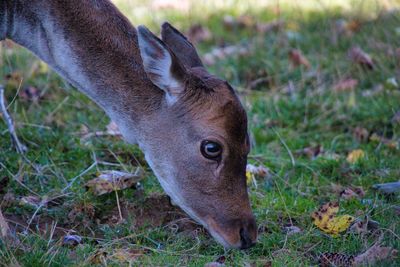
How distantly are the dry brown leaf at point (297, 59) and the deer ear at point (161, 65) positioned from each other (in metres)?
3.62

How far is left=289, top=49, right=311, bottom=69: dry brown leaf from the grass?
9 centimetres

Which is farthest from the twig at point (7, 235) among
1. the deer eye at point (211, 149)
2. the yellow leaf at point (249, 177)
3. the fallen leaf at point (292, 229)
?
the yellow leaf at point (249, 177)

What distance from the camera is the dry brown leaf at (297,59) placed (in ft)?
26.4

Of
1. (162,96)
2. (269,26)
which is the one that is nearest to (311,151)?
(162,96)

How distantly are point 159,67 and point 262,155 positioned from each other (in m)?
1.89

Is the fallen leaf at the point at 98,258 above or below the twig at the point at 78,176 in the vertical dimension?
above

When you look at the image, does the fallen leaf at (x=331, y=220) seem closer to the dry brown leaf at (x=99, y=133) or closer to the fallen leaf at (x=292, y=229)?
the fallen leaf at (x=292, y=229)

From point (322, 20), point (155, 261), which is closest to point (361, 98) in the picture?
point (322, 20)

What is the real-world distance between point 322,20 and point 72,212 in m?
4.95

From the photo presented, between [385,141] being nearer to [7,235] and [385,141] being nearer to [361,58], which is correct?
[361,58]

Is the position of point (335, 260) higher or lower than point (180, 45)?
lower

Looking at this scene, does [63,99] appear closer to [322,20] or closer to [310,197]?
[310,197]

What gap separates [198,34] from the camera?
9.17 meters

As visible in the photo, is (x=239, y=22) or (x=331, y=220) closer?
(x=331, y=220)
